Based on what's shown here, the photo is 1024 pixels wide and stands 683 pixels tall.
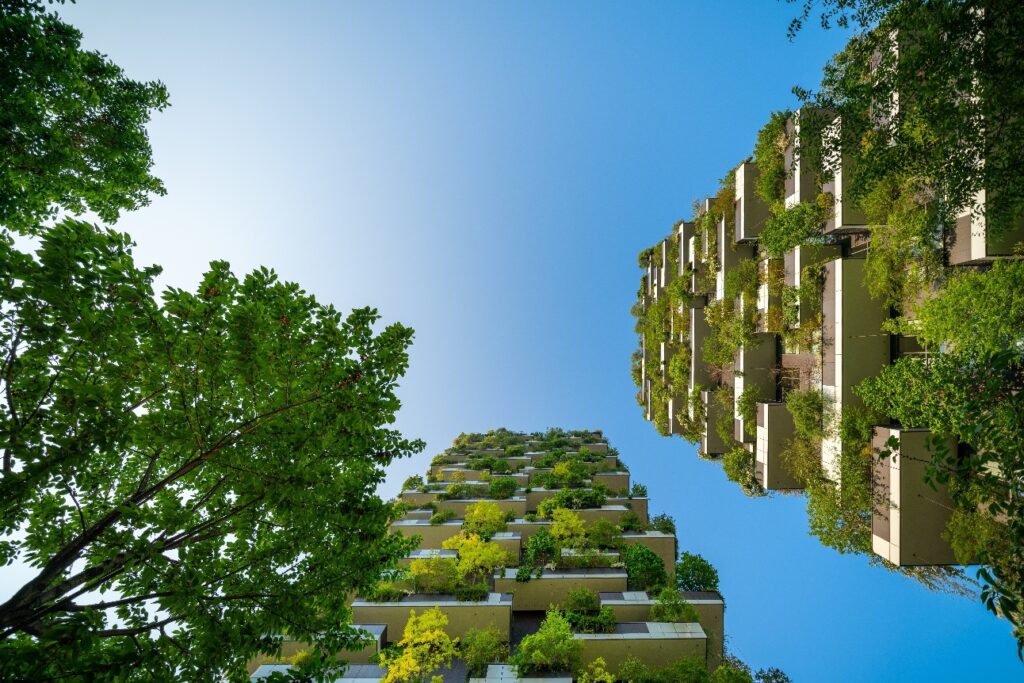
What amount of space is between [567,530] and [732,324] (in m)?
13.9

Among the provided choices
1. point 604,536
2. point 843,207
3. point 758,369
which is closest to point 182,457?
point 843,207

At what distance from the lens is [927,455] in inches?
499

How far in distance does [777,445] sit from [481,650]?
46.3 ft

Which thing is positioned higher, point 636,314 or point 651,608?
point 636,314

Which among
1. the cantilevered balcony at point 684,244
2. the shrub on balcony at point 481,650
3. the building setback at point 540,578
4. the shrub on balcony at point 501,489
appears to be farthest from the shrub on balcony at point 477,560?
the cantilevered balcony at point 684,244

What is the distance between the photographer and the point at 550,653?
56.6 ft

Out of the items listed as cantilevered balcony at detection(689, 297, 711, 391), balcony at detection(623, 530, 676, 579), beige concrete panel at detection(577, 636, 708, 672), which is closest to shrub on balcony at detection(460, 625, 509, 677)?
beige concrete panel at detection(577, 636, 708, 672)

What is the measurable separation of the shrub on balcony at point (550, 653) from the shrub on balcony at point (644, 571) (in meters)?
5.57

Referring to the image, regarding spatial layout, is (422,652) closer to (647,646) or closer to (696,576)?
(647,646)

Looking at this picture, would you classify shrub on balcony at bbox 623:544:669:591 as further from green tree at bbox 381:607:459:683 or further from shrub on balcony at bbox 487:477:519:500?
shrub on balcony at bbox 487:477:519:500

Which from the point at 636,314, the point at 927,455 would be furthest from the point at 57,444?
the point at 636,314

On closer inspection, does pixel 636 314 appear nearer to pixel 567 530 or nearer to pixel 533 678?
pixel 567 530

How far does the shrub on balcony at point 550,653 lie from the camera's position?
56.1ft

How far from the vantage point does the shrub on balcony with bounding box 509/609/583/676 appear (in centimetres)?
1709
